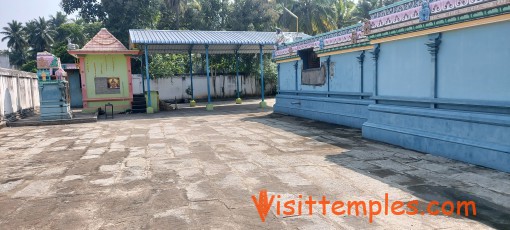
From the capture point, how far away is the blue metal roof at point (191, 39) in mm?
17688

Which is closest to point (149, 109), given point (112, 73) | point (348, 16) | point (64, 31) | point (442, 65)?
point (112, 73)

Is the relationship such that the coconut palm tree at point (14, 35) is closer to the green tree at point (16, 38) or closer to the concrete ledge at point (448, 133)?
the green tree at point (16, 38)

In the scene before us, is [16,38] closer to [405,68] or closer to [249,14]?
[249,14]

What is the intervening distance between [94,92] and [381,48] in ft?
48.0

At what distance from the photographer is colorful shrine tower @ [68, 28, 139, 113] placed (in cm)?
1809

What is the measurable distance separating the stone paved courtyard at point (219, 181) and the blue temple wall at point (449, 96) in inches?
15.8

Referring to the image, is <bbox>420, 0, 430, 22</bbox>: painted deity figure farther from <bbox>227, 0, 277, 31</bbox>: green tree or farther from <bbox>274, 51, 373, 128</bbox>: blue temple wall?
<bbox>227, 0, 277, 31</bbox>: green tree

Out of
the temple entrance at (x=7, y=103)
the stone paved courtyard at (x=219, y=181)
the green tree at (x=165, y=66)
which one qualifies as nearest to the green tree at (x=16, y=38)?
the green tree at (x=165, y=66)

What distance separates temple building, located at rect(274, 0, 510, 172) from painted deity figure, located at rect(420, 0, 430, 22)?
0.02 m

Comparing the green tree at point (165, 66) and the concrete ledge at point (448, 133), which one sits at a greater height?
the green tree at point (165, 66)

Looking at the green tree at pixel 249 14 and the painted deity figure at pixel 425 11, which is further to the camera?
the green tree at pixel 249 14

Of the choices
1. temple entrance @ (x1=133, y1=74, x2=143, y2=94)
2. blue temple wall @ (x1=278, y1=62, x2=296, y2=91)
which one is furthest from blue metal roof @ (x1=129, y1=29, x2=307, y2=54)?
temple entrance @ (x1=133, y1=74, x2=143, y2=94)

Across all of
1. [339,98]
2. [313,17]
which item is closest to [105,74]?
[339,98]

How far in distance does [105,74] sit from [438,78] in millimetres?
16004
